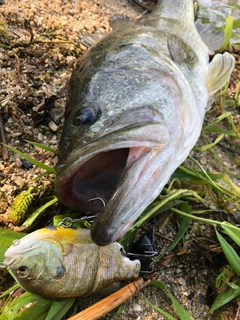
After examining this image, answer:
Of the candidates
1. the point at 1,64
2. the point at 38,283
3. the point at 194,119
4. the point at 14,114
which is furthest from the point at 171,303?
the point at 1,64

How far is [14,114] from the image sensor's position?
8.94 feet

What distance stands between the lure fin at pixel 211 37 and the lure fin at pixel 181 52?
579 millimetres

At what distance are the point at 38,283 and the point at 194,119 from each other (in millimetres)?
1299

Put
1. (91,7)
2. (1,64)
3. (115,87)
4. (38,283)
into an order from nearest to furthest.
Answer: (38,283)
(115,87)
(1,64)
(91,7)

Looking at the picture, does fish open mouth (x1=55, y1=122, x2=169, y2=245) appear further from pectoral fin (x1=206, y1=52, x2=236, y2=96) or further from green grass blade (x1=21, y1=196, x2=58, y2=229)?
pectoral fin (x1=206, y1=52, x2=236, y2=96)

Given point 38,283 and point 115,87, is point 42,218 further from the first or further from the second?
point 115,87

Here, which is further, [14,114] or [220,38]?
[220,38]

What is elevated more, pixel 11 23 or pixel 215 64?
pixel 215 64

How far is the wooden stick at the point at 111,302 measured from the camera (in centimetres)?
191

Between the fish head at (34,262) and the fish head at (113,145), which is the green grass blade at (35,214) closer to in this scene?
the fish head at (113,145)

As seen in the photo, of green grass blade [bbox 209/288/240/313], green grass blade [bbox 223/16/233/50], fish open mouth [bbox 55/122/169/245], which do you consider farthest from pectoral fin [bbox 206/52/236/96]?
green grass blade [bbox 209/288/240/313]

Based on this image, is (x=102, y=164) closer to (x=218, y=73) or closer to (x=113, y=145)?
(x=113, y=145)

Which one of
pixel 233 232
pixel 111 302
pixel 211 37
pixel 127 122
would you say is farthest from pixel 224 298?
pixel 211 37

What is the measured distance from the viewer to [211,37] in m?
3.45
